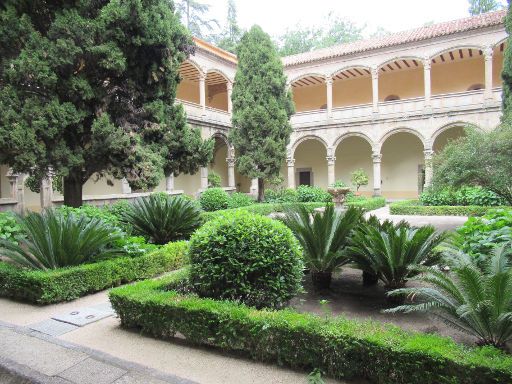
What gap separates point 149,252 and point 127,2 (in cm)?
496

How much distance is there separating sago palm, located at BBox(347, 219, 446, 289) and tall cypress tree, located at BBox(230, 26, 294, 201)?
43.0ft

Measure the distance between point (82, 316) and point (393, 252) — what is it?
144 inches

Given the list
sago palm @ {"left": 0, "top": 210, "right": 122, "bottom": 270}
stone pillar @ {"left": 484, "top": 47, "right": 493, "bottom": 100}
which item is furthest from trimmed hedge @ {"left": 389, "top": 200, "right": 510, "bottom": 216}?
sago palm @ {"left": 0, "top": 210, "right": 122, "bottom": 270}

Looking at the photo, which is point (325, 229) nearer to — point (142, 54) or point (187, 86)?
point (142, 54)

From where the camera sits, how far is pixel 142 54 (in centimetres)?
834

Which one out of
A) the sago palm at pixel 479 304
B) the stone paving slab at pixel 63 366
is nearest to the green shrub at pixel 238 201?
the stone paving slab at pixel 63 366

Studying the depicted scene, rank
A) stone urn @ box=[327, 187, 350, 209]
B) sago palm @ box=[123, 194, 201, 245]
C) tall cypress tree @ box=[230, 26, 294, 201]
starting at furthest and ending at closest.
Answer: tall cypress tree @ box=[230, 26, 294, 201], stone urn @ box=[327, 187, 350, 209], sago palm @ box=[123, 194, 201, 245]

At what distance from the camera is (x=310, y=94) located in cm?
2644

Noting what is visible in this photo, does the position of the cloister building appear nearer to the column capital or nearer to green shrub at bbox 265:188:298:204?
the column capital

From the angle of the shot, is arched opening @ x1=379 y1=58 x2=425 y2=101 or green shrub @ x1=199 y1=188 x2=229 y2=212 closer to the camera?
green shrub @ x1=199 y1=188 x2=229 y2=212

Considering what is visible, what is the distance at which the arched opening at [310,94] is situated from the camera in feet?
84.4

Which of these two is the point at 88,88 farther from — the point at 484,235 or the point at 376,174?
the point at 376,174

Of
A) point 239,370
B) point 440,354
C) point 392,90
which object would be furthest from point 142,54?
point 392,90

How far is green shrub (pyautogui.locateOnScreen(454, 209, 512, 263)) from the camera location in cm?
423
